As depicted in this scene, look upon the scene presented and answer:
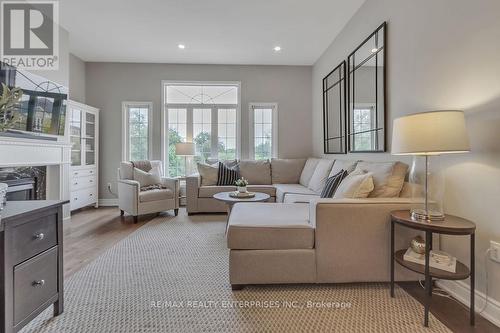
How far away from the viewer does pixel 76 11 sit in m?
3.15

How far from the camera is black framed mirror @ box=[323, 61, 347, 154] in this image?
11.8ft

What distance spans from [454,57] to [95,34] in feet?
14.5

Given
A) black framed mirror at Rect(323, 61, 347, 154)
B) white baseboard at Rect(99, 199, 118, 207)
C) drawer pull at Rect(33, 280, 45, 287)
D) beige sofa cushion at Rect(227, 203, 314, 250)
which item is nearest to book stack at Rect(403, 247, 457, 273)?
beige sofa cushion at Rect(227, 203, 314, 250)

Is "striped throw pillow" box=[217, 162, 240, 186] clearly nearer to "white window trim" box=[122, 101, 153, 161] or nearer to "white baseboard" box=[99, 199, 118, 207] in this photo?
"white window trim" box=[122, 101, 153, 161]

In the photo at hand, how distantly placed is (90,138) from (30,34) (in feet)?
6.03

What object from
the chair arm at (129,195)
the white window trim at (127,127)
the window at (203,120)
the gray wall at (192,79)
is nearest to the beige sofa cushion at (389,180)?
the gray wall at (192,79)

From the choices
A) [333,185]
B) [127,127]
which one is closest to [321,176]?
[333,185]

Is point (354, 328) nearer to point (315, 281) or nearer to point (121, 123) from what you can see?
point (315, 281)

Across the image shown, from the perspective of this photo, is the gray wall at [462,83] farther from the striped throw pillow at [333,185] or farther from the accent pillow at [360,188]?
the striped throw pillow at [333,185]

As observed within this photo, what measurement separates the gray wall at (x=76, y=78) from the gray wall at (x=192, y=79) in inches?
3.7

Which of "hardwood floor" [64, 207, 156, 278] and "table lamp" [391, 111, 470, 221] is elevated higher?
"table lamp" [391, 111, 470, 221]

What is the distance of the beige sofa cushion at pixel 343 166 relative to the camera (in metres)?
2.83

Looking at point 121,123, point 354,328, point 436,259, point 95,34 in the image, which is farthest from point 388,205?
point 121,123

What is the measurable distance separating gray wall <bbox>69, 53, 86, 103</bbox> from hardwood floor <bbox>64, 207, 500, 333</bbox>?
2104 millimetres
